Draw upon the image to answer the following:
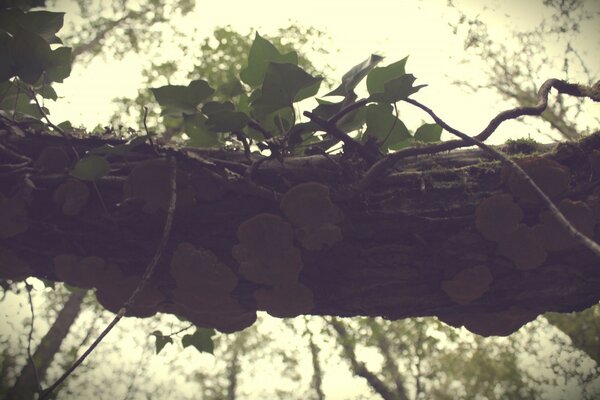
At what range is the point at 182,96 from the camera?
1376mm

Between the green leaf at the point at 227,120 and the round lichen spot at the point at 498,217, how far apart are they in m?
0.76

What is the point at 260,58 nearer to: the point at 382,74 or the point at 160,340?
the point at 382,74

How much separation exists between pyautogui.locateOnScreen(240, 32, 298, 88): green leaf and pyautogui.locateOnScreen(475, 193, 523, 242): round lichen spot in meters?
0.77

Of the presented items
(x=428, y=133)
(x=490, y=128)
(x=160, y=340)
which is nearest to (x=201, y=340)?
(x=160, y=340)

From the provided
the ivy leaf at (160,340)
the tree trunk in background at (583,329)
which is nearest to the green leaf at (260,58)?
the ivy leaf at (160,340)

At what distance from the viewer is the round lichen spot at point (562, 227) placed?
1.18 m

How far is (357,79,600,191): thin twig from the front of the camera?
122 cm

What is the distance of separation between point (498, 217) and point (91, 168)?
4.00ft

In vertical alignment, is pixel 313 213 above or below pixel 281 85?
below

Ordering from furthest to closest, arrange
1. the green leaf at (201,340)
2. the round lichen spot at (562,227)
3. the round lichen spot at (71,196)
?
the green leaf at (201,340)
the round lichen spot at (71,196)
the round lichen spot at (562,227)

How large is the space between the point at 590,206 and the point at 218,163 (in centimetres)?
112

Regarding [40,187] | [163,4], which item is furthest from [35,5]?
[163,4]

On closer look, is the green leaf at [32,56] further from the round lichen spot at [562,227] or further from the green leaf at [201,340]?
the round lichen spot at [562,227]

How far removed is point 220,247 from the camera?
1306 millimetres
